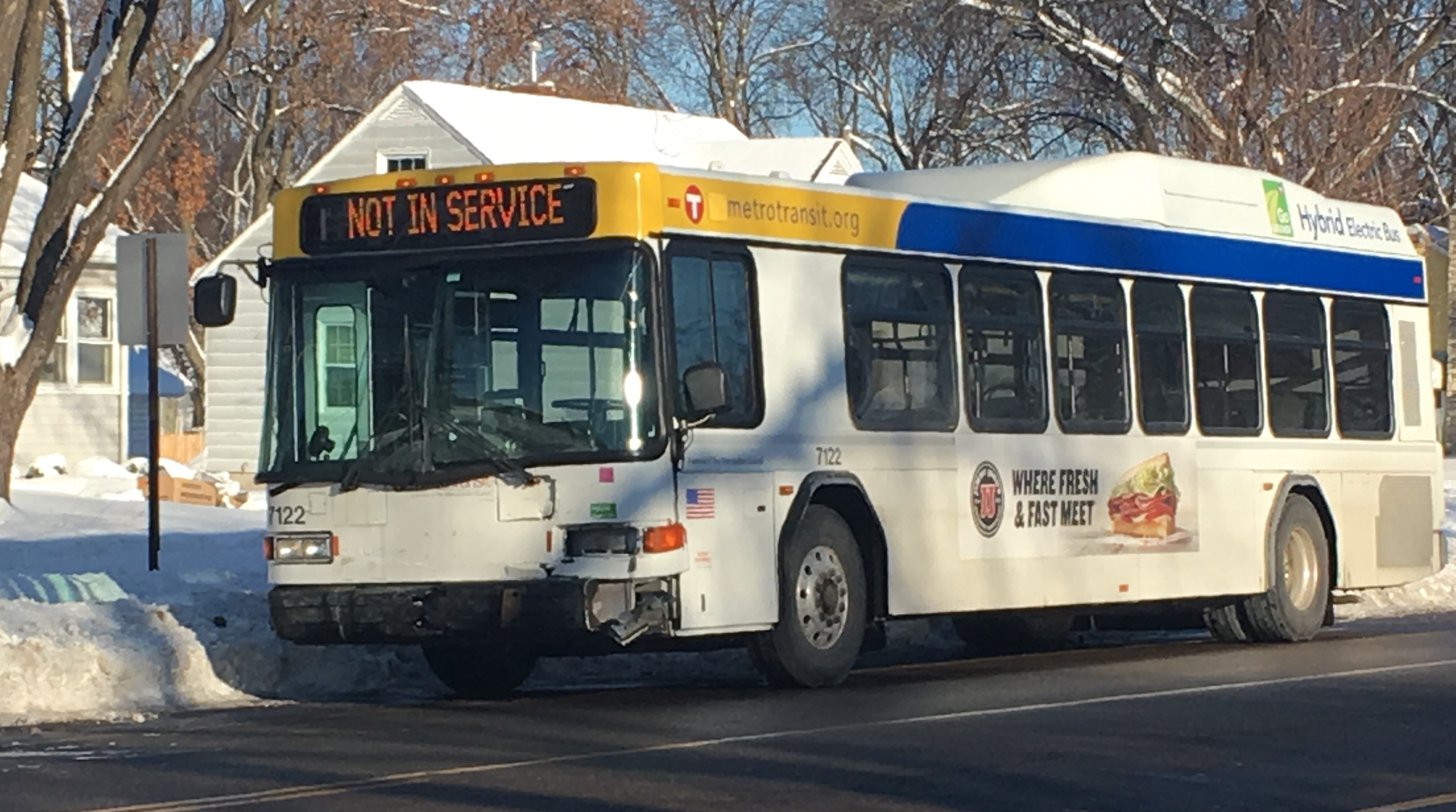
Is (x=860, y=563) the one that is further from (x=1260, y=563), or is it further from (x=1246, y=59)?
(x=1246, y=59)

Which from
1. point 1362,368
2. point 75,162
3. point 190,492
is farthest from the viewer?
point 190,492

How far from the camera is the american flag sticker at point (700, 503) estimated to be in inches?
497

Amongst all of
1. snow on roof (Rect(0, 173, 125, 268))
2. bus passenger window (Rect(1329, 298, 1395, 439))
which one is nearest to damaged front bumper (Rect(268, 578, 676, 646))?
bus passenger window (Rect(1329, 298, 1395, 439))

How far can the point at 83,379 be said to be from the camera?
151 feet

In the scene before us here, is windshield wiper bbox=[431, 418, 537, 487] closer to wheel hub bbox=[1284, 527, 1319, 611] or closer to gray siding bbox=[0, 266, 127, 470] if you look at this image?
wheel hub bbox=[1284, 527, 1319, 611]

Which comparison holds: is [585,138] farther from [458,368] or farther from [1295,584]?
[458,368]

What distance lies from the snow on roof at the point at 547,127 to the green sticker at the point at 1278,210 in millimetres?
24897

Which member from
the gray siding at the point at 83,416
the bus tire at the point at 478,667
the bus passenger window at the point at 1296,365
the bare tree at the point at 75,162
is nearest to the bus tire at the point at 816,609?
the bus tire at the point at 478,667

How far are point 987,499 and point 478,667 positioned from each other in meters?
3.24

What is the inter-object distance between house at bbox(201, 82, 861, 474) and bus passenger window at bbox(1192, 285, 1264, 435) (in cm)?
2516

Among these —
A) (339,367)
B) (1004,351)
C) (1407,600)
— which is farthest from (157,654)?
(1407,600)

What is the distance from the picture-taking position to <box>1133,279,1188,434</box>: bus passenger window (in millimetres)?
16453

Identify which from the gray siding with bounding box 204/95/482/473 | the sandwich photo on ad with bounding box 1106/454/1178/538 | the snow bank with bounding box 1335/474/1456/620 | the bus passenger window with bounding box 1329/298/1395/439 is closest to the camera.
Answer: the sandwich photo on ad with bounding box 1106/454/1178/538

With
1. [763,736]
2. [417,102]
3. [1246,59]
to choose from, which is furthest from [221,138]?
[763,736]
